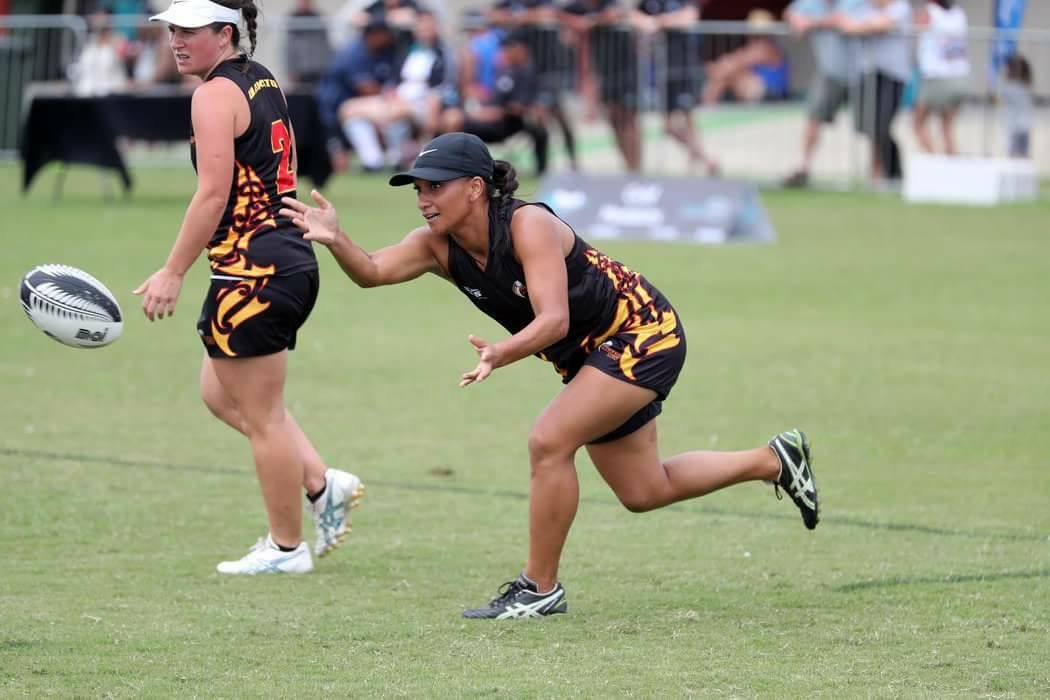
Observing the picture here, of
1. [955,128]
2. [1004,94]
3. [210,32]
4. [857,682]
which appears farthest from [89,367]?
[955,128]

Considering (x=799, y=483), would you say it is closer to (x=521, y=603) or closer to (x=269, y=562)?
(x=521, y=603)

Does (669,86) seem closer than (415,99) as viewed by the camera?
Yes

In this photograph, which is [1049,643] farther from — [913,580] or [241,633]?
[241,633]

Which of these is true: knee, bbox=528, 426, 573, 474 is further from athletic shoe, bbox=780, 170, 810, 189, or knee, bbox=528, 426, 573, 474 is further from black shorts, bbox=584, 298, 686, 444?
athletic shoe, bbox=780, 170, 810, 189

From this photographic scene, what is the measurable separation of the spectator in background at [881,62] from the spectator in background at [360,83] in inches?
233

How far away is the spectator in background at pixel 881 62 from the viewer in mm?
20172

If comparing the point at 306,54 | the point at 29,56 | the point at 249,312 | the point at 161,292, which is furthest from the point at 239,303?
the point at 29,56

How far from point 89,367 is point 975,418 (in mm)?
5363

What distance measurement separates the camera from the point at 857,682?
202 inches

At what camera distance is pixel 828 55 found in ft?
67.3

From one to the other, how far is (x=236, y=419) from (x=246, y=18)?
1.50 m

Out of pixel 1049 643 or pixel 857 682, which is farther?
pixel 1049 643

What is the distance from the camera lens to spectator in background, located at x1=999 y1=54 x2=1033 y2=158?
2055 centimetres

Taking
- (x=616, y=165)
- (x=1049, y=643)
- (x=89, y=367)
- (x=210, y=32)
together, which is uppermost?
(x=210, y=32)
